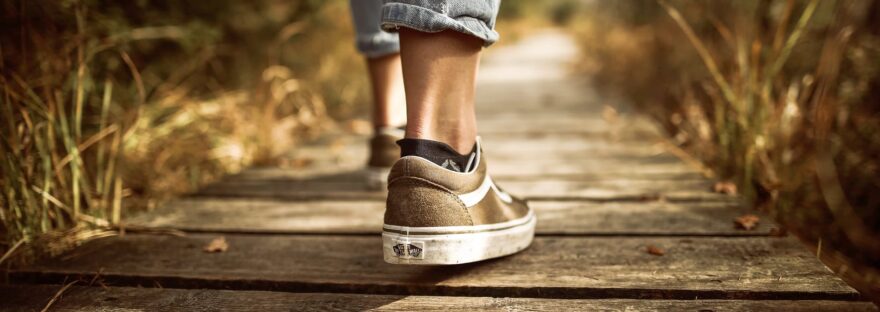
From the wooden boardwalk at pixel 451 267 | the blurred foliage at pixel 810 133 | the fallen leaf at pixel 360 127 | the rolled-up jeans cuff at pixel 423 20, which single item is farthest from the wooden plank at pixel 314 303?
the fallen leaf at pixel 360 127

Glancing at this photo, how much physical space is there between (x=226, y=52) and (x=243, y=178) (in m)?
1.47

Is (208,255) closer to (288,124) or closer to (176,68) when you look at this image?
(288,124)

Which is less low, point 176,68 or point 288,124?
point 176,68

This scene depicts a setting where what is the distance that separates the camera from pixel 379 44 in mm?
1756

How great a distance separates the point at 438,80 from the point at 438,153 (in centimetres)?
14

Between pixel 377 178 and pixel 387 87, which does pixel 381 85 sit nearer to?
pixel 387 87

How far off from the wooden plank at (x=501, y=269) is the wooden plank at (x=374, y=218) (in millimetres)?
73

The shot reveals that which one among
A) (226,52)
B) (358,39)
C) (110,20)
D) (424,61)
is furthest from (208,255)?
(226,52)

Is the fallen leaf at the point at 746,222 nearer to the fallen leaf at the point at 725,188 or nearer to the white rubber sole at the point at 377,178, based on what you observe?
the fallen leaf at the point at 725,188

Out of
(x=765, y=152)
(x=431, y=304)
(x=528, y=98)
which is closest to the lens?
(x=431, y=304)

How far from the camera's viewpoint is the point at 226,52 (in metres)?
3.29

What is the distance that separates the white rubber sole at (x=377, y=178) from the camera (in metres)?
1.80

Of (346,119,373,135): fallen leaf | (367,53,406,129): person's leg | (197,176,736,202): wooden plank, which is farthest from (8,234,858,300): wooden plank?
(346,119,373,135): fallen leaf

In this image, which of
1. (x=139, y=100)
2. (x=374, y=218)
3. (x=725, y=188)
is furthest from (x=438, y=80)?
(x=725, y=188)
